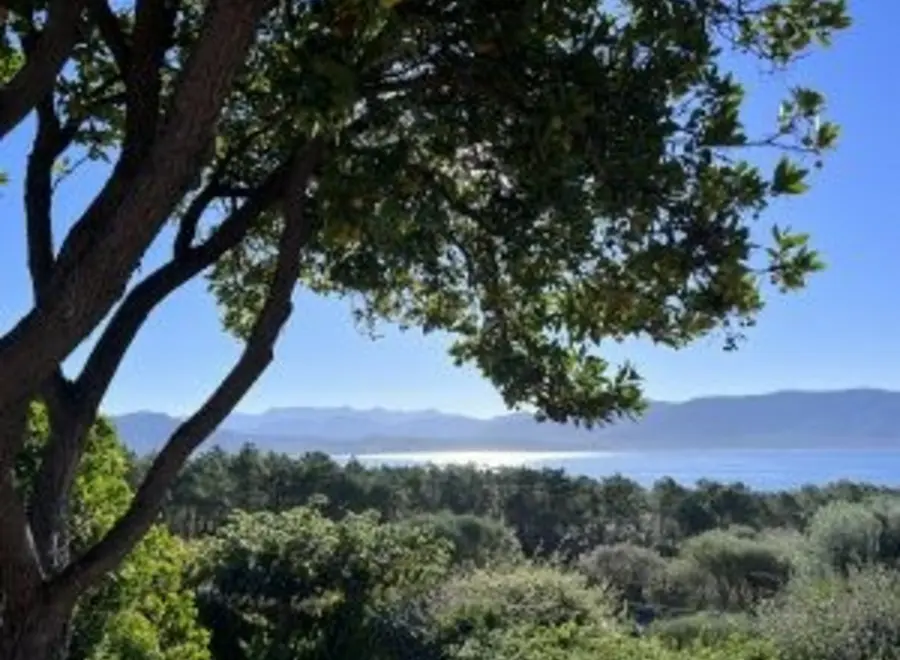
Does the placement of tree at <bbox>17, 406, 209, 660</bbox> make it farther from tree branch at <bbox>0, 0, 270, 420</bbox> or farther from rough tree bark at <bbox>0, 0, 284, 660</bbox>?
tree branch at <bbox>0, 0, 270, 420</bbox>

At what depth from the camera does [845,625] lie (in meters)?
15.7

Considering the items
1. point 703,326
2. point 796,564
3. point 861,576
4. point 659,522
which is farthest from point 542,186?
point 659,522

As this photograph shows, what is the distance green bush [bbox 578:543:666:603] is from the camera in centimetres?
3778

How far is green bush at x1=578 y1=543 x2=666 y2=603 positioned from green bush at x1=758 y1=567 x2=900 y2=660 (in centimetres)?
2036

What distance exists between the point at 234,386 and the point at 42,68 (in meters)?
1.40

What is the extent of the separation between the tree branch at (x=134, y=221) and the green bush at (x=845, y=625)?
12.7 m

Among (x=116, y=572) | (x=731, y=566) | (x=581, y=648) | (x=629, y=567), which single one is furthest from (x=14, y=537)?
(x=629, y=567)

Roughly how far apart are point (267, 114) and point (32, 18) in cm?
109

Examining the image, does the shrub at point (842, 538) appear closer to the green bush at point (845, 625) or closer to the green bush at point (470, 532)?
the green bush at point (845, 625)

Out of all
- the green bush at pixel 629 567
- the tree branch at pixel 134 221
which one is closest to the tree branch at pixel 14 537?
the tree branch at pixel 134 221

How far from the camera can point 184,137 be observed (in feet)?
14.0

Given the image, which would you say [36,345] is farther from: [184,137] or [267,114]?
[267,114]

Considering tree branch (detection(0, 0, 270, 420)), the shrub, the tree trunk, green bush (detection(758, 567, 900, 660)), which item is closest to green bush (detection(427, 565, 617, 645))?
green bush (detection(758, 567, 900, 660))

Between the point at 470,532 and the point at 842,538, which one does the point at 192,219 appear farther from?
the point at 470,532
